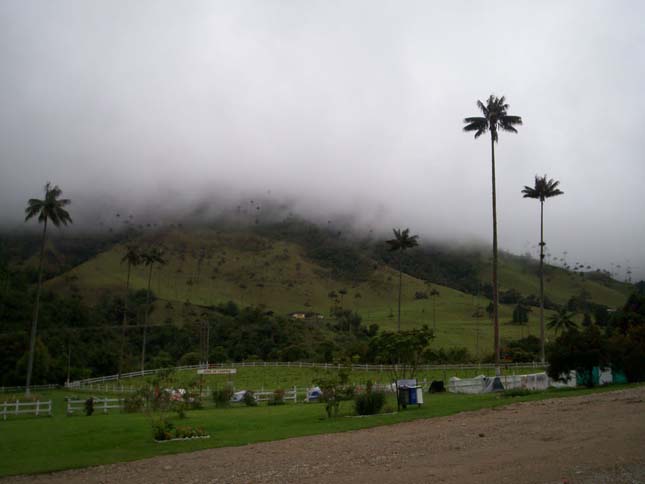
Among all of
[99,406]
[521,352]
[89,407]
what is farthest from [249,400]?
[521,352]

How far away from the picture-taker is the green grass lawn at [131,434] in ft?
56.9

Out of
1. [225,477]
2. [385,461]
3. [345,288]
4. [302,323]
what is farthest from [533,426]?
[345,288]

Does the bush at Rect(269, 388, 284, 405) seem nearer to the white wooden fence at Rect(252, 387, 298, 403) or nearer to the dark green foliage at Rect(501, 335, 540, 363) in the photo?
the white wooden fence at Rect(252, 387, 298, 403)

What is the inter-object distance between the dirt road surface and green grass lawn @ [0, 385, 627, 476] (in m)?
1.24

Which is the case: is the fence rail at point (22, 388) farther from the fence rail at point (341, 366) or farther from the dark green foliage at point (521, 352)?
the dark green foliage at point (521, 352)

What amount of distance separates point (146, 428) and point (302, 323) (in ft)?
288

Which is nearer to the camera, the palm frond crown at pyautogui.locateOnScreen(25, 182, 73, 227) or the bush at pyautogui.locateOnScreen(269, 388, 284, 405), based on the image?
the bush at pyautogui.locateOnScreen(269, 388, 284, 405)

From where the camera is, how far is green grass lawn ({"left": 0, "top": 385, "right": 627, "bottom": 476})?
17328 millimetres

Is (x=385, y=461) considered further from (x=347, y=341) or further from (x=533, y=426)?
(x=347, y=341)

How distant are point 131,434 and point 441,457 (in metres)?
13.2

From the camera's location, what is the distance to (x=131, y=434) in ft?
72.8

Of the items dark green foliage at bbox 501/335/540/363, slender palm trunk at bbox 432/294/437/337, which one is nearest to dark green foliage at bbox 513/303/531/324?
slender palm trunk at bbox 432/294/437/337

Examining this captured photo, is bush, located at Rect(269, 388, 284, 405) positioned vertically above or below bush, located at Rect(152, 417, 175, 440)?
below

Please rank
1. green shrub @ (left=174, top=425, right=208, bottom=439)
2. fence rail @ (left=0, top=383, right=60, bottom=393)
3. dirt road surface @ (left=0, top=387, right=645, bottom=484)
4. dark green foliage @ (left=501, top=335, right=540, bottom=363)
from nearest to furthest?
dirt road surface @ (left=0, top=387, right=645, bottom=484) < green shrub @ (left=174, top=425, right=208, bottom=439) < fence rail @ (left=0, top=383, right=60, bottom=393) < dark green foliage @ (left=501, top=335, right=540, bottom=363)
